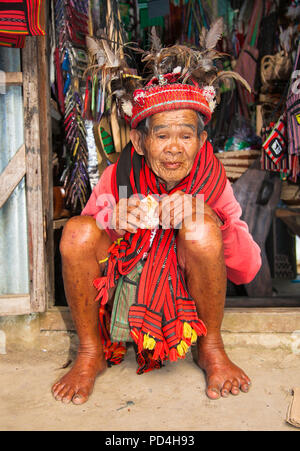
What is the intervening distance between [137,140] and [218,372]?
1242 millimetres

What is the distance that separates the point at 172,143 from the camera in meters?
1.94

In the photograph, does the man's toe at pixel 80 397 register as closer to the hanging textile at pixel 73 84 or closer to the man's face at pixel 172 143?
the man's face at pixel 172 143

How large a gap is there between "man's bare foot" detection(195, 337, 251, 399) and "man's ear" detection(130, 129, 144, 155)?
1.04 m

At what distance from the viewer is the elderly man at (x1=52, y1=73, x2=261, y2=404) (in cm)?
185

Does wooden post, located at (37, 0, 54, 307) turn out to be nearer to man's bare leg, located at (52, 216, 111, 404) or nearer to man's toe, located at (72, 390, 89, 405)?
man's bare leg, located at (52, 216, 111, 404)

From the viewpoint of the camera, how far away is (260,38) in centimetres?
402

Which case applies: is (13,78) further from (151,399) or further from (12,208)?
(151,399)

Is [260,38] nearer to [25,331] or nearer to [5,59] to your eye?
→ [5,59]

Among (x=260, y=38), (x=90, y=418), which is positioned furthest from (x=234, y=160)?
(x=90, y=418)

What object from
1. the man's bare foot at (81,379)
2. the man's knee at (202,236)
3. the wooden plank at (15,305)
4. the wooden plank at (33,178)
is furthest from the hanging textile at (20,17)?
the man's bare foot at (81,379)

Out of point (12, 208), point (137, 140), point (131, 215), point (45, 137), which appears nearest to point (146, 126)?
point (137, 140)

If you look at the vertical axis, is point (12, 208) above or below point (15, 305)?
above

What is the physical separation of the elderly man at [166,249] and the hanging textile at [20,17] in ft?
2.22

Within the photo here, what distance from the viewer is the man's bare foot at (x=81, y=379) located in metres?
1.77
